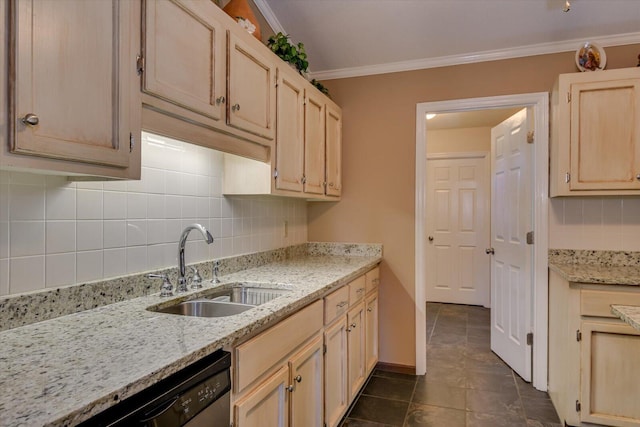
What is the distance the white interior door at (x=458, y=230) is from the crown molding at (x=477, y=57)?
2.45m

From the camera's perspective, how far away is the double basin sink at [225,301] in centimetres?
161

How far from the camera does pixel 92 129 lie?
1032 millimetres

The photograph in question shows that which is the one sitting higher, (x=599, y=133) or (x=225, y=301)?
(x=599, y=133)

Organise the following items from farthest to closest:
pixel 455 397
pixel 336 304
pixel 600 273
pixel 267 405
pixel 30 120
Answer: pixel 455 397, pixel 600 273, pixel 336 304, pixel 267 405, pixel 30 120

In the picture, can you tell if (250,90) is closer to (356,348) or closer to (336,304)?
(336,304)

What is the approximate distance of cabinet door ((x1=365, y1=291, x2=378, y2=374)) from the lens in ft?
8.79

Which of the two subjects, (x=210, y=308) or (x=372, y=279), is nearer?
(x=210, y=308)

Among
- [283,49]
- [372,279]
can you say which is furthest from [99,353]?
[372,279]

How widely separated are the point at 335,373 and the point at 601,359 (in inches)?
58.0

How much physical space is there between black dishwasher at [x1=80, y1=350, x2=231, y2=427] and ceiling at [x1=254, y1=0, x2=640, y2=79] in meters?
2.35

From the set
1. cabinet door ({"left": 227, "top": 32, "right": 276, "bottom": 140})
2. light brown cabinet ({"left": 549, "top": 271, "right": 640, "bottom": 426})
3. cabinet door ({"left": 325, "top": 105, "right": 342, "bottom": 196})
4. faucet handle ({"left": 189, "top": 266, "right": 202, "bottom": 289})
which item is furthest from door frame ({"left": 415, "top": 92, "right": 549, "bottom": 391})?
faucet handle ({"left": 189, "top": 266, "right": 202, "bottom": 289})

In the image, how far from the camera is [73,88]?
0.98 m

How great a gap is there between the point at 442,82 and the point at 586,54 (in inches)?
36.5

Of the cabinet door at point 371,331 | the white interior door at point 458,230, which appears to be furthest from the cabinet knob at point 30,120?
the white interior door at point 458,230
